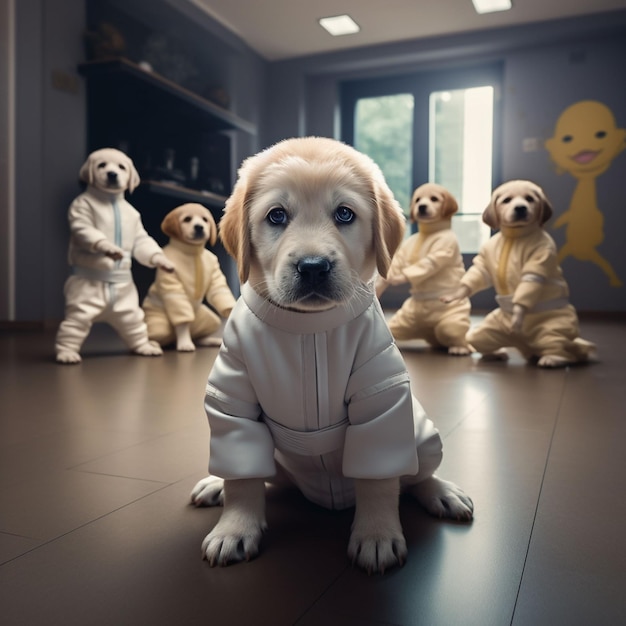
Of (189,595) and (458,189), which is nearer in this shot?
(189,595)

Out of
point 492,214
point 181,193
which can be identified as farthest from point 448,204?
point 181,193

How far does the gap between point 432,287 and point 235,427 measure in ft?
10.4

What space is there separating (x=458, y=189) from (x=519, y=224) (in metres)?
4.75

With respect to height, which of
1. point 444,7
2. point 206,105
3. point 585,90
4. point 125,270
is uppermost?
point 444,7

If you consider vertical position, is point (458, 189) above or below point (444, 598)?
above

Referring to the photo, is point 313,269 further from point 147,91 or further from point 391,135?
point 391,135

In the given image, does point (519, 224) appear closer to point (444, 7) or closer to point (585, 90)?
point (444, 7)

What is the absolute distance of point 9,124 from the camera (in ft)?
15.6

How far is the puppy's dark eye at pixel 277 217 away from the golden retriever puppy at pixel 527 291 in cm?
249

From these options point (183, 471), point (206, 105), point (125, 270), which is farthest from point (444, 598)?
point (206, 105)

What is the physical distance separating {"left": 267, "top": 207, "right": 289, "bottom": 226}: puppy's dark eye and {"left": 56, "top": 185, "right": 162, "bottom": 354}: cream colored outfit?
2680 mm

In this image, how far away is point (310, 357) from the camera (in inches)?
38.9

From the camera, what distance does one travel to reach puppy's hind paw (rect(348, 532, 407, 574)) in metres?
0.94

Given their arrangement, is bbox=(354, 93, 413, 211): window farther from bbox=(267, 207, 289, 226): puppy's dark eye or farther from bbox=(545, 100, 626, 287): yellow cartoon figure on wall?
bbox=(267, 207, 289, 226): puppy's dark eye
